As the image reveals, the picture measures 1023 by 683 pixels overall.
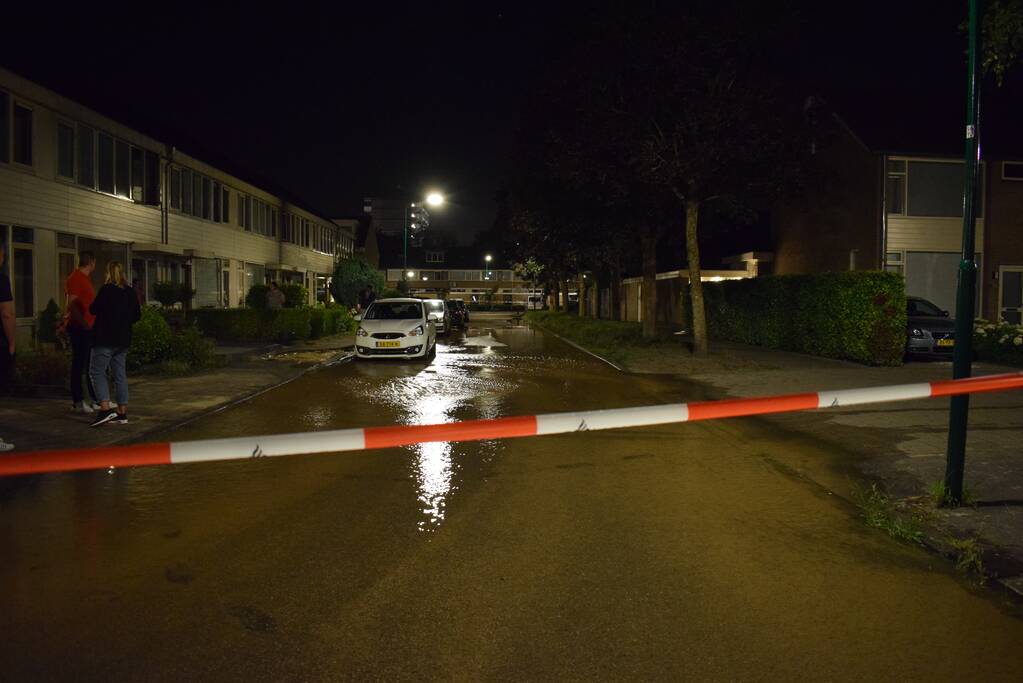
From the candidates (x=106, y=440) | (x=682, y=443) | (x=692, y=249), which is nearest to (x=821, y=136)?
(x=692, y=249)

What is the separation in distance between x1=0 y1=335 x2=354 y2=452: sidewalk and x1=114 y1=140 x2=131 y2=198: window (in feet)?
21.7

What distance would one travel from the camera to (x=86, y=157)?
68.8ft

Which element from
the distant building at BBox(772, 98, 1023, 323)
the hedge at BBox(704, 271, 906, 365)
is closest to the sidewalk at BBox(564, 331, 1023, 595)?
the hedge at BBox(704, 271, 906, 365)

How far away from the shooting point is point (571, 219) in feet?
86.2

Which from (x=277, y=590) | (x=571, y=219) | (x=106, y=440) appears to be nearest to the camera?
(x=277, y=590)

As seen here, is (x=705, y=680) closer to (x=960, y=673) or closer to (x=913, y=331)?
(x=960, y=673)

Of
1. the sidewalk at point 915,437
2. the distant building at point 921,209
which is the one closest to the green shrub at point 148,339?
the sidewalk at point 915,437

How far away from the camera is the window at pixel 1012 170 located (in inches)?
1080

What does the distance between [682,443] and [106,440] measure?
19.8 feet

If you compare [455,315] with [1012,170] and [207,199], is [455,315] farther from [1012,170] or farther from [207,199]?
[1012,170]

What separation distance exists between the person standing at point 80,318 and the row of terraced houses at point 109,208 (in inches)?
327

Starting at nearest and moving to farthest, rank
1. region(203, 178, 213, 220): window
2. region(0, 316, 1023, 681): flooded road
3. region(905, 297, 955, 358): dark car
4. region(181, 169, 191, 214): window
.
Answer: region(0, 316, 1023, 681): flooded road
region(905, 297, 955, 358): dark car
region(181, 169, 191, 214): window
region(203, 178, 213, 220): window

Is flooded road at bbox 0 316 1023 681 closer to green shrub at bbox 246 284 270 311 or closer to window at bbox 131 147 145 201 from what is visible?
window at bbox 131 147 145 201

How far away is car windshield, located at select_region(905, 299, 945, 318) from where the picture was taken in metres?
20.5
